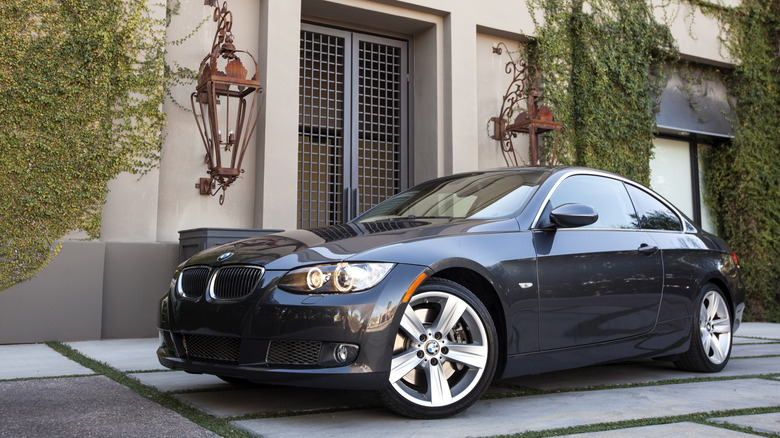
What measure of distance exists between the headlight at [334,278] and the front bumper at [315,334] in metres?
0.03

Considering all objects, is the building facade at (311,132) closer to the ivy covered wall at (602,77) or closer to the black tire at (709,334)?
the ivy covered wall at (602,77)

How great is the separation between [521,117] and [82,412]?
24.3 ft

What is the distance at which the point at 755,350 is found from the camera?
21.3 ft

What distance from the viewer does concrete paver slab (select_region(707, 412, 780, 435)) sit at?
302cm

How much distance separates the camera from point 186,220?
25.0 feet

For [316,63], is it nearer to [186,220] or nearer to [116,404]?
[186,220]

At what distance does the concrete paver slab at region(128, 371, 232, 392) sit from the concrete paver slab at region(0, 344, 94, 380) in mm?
476

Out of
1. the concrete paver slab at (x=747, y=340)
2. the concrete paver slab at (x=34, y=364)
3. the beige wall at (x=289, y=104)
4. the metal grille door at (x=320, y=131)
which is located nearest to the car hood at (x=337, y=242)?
the concrete paver slab at (x=34, y=364)

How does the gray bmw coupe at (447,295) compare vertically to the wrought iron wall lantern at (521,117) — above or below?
below

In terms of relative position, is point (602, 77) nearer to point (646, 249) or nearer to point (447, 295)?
point (646, 249)

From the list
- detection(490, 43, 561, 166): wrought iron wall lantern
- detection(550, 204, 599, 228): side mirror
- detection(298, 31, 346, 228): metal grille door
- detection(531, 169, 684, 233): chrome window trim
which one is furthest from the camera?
detection(490, 43, 561, 166): wrought iron wall lantern

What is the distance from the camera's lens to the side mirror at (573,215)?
3.80 meters

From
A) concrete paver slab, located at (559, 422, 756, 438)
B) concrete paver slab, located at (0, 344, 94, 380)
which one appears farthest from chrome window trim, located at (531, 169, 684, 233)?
concrete paver slab, located at (0, 344, 94, 380)

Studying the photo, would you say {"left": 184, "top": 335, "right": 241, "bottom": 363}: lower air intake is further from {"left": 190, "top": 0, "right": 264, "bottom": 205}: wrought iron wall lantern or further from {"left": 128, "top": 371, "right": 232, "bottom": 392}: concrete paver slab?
{"left": 190, "top": 0, "right": 264, "bottom": 205}: wrought iron wall lantern
